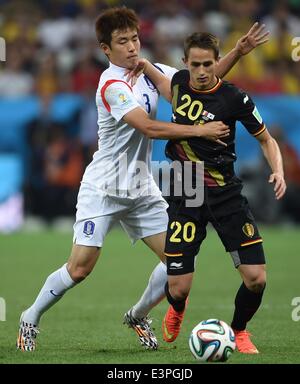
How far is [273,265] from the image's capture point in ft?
43.9

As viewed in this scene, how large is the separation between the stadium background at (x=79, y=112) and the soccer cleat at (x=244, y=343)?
5394 mm

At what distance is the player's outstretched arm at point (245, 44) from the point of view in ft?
24.9

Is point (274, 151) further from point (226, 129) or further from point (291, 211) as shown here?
point (291, 211)

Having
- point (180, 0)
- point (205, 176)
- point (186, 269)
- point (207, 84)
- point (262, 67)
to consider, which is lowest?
point (186, 269)

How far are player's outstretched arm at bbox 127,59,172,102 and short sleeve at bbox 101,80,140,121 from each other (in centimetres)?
17

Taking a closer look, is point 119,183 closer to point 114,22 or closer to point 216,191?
point 216,191

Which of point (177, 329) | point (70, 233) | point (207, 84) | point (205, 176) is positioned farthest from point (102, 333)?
point (70, 233)

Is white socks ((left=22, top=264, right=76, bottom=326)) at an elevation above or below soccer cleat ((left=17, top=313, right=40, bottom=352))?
above

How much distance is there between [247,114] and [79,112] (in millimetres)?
11464

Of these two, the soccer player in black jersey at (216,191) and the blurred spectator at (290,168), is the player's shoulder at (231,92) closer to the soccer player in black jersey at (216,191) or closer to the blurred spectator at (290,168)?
the soccer player in black jersey at (216,191)

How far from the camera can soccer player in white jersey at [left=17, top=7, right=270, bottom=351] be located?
7.34 m

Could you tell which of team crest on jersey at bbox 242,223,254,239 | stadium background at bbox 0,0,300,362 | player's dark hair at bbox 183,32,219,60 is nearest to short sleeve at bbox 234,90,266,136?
player's dark hair at bbox 183,32,219,60

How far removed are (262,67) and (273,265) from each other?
22.8 feet

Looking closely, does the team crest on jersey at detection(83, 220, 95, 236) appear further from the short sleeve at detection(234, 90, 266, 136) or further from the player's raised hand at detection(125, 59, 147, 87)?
the short sleeve at detection(234, 90, 266, 136)
